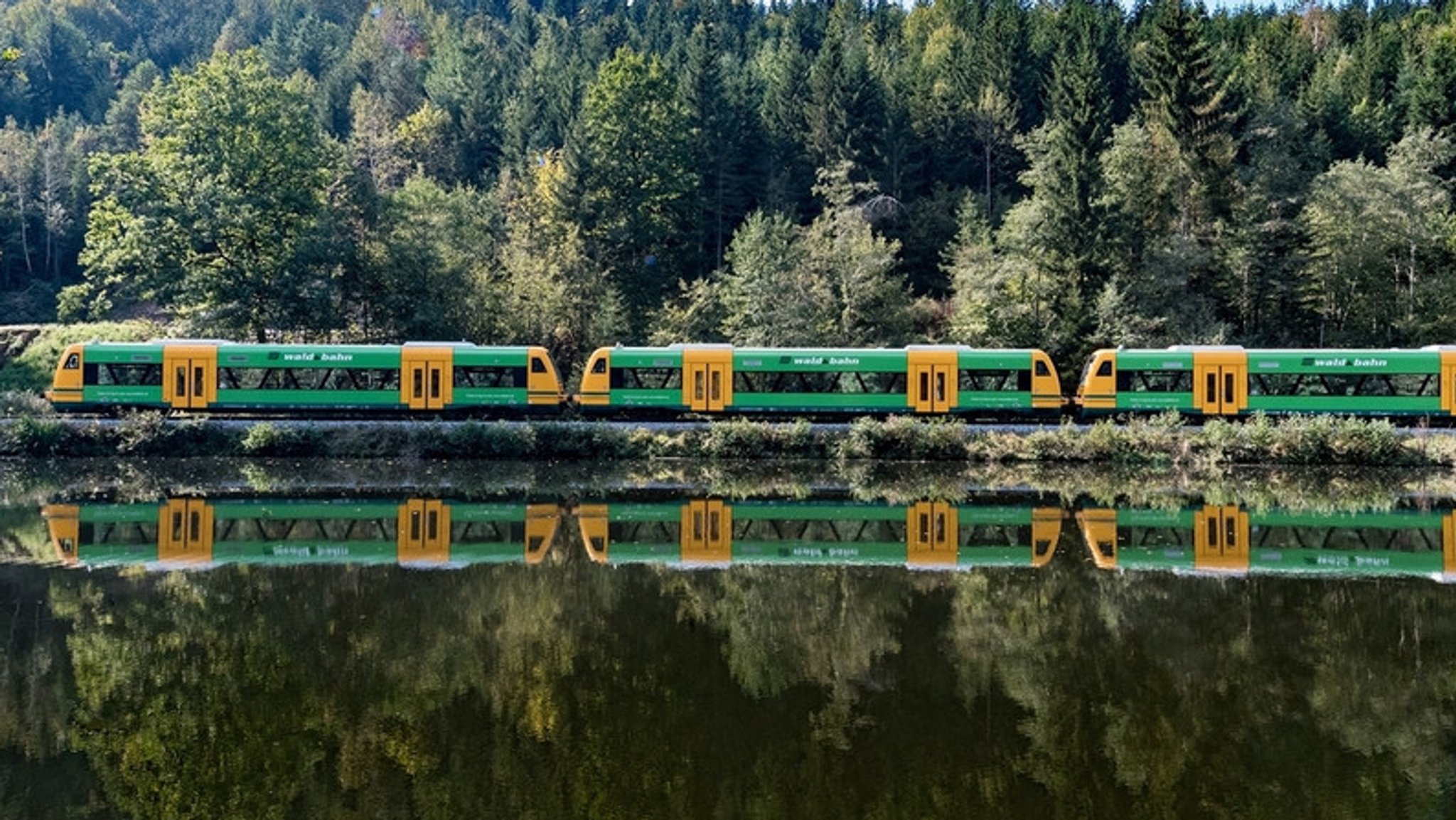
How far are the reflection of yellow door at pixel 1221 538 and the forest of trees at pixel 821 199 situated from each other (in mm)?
20835

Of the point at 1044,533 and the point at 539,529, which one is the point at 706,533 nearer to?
the point at 539,529

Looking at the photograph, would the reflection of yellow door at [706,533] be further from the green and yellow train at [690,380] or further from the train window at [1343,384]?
the train window at [1343,384]

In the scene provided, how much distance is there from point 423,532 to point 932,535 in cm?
1016

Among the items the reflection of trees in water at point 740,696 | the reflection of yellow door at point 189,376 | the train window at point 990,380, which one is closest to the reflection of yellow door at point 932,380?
the train window at point 990,380

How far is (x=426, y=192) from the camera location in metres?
58.5

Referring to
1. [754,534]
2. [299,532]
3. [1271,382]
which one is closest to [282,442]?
[299,532]

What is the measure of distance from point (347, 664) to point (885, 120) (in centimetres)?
5699

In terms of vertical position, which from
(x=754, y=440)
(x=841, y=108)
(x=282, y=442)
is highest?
(x=841, y=108)

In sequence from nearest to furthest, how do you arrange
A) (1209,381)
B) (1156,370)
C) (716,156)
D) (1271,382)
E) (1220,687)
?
(1220,687)
(1271,382)
(1209,381)
(1156,370)
(716,156)

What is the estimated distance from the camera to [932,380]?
39.0m

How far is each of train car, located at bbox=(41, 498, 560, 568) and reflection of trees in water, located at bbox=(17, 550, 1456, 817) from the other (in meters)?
1.89

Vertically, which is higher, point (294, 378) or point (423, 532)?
point (294, 378)

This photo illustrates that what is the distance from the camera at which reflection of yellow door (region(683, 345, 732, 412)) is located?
39375 millimetres

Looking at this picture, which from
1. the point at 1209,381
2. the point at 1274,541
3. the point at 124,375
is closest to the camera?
the point at 1274,541
